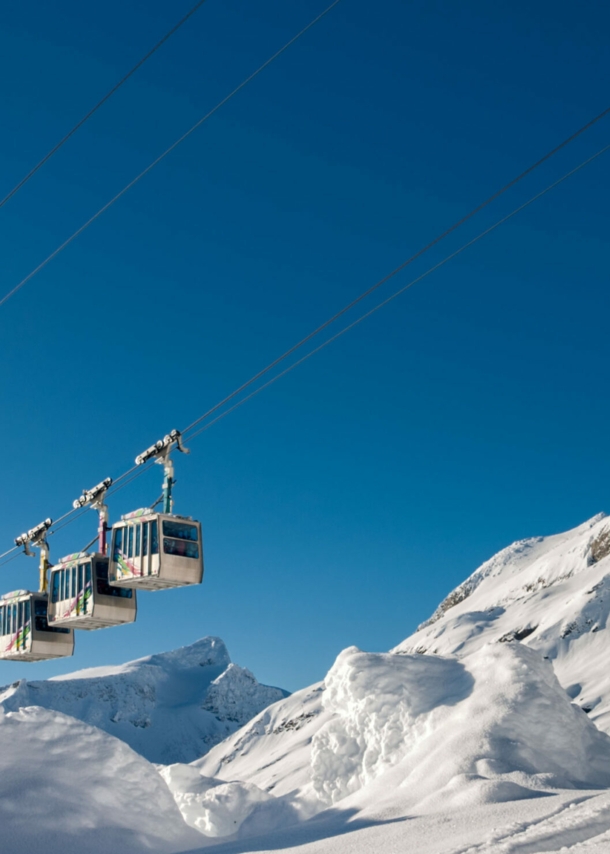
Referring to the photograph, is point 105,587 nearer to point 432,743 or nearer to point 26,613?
point 26,613

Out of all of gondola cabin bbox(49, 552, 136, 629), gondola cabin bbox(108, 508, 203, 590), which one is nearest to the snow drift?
gondola cabin bbox(49, 552, 136, 629)

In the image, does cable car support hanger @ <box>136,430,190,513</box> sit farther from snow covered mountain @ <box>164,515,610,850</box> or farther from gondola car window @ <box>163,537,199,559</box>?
snow covered mountain @ <box>164,515,610,850</box>

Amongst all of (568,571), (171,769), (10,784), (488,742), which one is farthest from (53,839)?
(568,571)

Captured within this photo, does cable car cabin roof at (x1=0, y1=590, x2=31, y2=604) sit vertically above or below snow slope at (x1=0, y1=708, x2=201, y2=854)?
above

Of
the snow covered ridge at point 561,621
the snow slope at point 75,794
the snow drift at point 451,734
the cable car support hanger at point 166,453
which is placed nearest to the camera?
the cable car support hanger at point 166,453

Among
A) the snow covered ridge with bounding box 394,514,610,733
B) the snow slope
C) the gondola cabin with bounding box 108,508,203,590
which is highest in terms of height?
the snow covered ridge with bounding box 394,514,610,733

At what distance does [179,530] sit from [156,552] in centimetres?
99

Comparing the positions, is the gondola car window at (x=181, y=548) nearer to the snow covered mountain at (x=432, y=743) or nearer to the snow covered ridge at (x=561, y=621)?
the snow covered mountain at (x=432, y=743)

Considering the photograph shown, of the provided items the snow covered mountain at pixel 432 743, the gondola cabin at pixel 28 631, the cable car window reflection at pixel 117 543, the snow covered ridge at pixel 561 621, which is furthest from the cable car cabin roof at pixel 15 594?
the snow covered ridge at pixel 561 621

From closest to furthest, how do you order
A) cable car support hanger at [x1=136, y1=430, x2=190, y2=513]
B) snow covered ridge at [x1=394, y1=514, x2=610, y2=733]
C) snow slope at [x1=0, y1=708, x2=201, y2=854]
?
cable car support hanger at [x1=136, y1=430, x2=190, y2=513] → snow slope at [x1=0, y1=708, x2=201, y2=854] → snow covered ridge at [x1=394, y1=514, x2=610, y2=733]

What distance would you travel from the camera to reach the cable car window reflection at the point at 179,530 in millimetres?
27341

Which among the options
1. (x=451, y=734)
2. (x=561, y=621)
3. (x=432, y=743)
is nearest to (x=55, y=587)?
(x=432, y=743)

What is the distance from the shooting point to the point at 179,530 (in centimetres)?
2759

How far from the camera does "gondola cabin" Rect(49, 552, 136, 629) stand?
2977 centimetres
